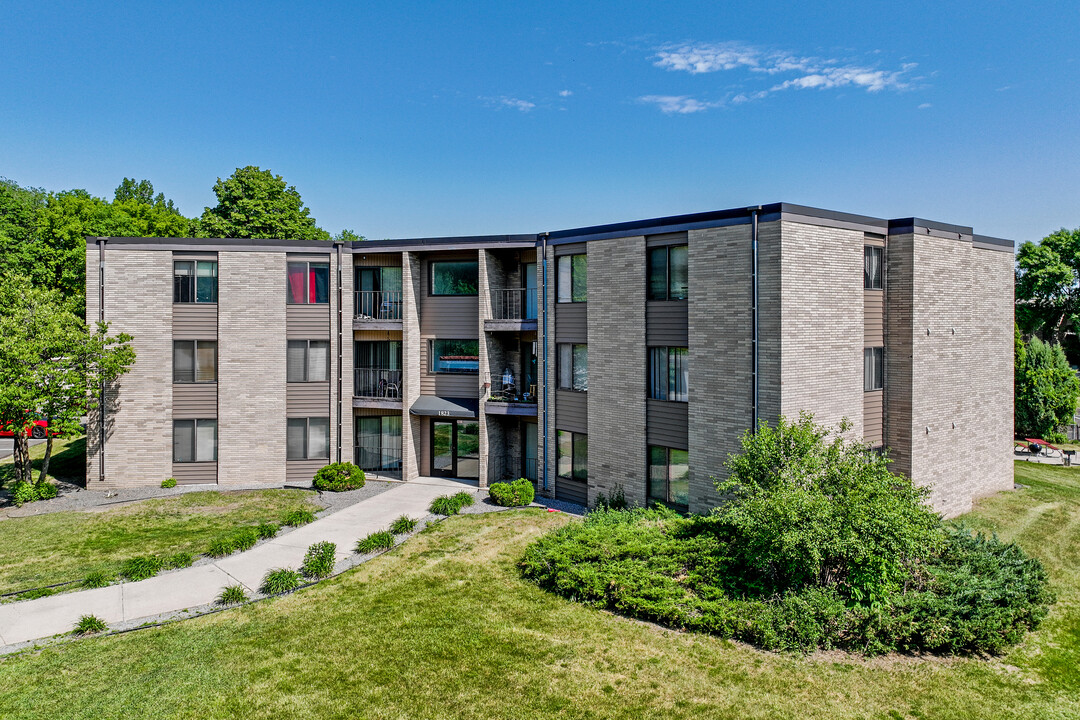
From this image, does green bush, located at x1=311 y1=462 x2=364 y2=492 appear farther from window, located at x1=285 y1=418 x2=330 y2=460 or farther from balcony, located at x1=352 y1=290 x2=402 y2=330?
balcony, located at x1=352 y1=290 x2=402 y2=330

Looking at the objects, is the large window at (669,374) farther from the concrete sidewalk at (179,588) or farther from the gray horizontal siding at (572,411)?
the concrete sidewalk at (179,588)

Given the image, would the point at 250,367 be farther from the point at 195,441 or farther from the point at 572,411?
the point at 572,411

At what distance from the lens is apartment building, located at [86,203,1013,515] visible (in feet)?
52.9

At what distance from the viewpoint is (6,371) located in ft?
63.5

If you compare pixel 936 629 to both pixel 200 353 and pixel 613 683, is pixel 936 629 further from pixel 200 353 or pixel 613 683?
pixel 200 353

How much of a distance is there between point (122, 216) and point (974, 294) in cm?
5943

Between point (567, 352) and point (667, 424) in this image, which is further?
point (567, 352)

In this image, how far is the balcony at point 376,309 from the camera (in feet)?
75.8

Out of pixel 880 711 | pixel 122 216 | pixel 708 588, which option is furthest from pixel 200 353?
pixel 122 216

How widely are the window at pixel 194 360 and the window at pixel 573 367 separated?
1271 cm

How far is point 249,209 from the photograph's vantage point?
49156 mm

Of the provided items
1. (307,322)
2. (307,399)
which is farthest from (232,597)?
(307,322)

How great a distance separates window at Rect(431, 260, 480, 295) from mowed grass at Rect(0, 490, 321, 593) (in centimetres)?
864

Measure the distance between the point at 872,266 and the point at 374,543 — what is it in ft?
51.0
